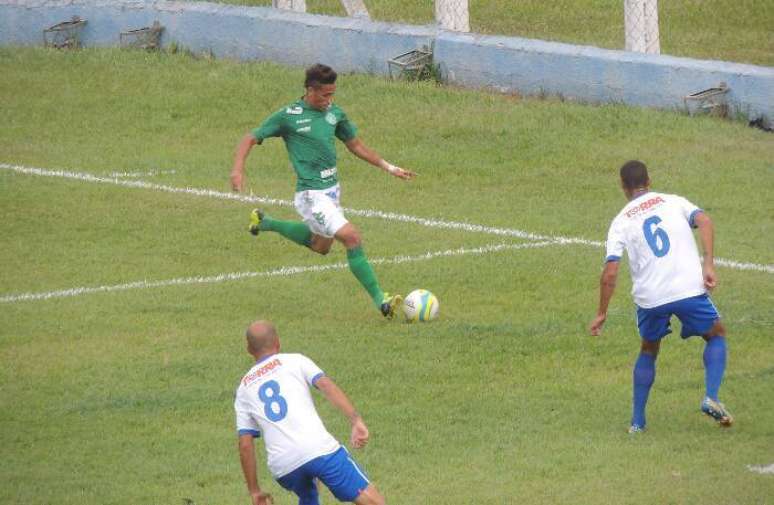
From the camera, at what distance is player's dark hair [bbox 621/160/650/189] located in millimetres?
11031

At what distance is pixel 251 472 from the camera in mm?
8547

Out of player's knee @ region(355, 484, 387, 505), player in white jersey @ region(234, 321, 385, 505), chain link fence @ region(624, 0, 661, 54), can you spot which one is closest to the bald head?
player in white jersey @ region(234, 321, 385, 505)

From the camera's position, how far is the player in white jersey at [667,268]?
10.9 metres

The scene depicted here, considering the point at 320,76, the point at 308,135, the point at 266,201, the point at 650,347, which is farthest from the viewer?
the point at 266,201

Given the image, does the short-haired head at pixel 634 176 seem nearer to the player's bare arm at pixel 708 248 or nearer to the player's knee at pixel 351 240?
the player's bare arm at pixel 708 248

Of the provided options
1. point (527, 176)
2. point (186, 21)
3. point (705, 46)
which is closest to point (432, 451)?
point (527, 176)

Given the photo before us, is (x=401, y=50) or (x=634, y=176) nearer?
(x=634, y=176)

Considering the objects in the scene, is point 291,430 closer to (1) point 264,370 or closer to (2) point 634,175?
(1) point 264,370

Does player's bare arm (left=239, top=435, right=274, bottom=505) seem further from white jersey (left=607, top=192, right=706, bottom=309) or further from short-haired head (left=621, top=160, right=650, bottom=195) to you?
short-haired head (left=621, top=160, right=650, bottom=195)

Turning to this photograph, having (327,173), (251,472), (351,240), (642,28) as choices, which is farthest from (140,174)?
(251,472)

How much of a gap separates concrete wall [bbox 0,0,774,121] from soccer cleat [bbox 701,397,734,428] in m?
8.58

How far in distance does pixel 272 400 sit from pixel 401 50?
1329 centimetres

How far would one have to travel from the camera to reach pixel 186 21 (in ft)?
76.8

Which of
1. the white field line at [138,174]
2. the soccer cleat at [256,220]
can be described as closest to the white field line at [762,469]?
the soccer cleat at [256,220]
